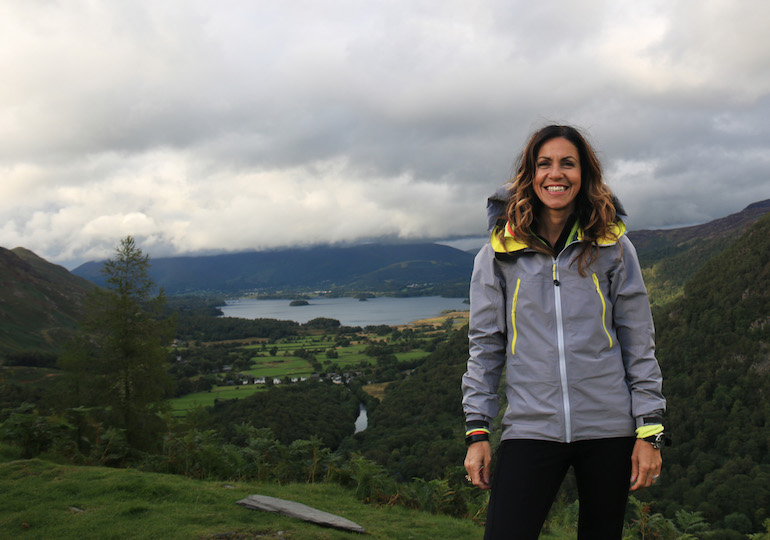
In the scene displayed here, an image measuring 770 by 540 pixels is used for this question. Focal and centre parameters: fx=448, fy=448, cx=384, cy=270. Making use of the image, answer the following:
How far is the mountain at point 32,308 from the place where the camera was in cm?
6719

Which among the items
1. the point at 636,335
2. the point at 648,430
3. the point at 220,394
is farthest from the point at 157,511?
the point at 220,394

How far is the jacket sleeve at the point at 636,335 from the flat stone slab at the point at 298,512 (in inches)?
126

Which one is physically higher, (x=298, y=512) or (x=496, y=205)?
(x=496, y=205)

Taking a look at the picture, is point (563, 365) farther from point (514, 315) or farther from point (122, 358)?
point (122, 358)

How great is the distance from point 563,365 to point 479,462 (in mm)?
577

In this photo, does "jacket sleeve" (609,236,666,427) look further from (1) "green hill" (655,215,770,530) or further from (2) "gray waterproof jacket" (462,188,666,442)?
(1) "green hill" (655,215,770,530)

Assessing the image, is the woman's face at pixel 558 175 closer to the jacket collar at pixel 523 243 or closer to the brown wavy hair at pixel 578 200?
the brown wavy hair at pixel 578 200

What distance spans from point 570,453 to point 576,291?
0.70 metres

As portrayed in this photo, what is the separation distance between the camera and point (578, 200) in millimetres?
2273

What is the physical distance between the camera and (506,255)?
2.09 m

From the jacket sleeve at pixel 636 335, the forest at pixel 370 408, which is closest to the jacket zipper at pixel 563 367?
the jacket sleeve at pixel 636 335

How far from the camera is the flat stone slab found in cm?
415

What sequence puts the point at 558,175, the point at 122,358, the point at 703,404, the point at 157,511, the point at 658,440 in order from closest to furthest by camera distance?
1. the point at 658,440
2. the point at 558,175
3. the point at 157,511
4. the point at 122,358
5. the point at 703,404

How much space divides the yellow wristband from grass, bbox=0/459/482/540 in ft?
9.57
